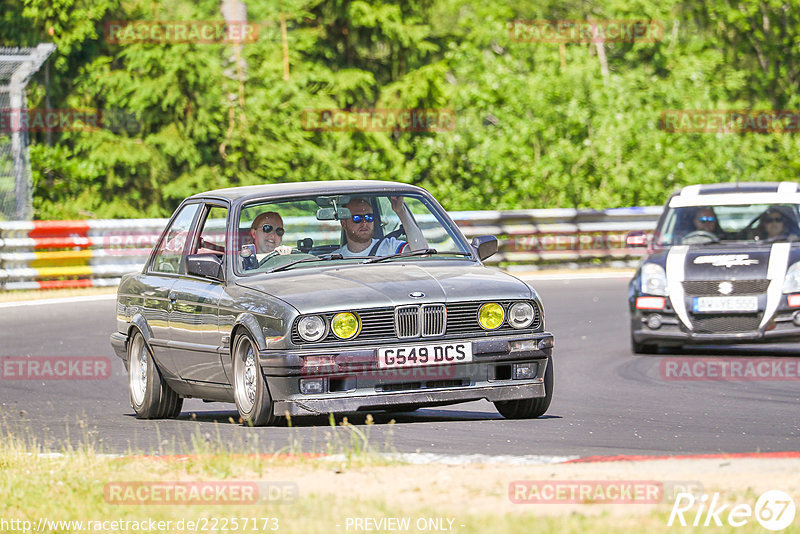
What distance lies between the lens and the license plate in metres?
8.54

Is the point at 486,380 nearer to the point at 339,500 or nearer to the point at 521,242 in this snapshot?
the point at 339,500

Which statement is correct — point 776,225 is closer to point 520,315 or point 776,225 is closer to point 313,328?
point 520,315

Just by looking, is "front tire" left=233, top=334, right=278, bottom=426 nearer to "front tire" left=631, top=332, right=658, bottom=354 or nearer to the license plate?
the license plate

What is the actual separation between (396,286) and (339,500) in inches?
108

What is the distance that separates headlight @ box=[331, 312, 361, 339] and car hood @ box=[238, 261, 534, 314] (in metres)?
0.06

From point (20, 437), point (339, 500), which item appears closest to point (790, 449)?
point (339, 500)

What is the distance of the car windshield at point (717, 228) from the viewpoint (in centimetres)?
1453

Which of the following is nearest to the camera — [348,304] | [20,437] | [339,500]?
[339,500]

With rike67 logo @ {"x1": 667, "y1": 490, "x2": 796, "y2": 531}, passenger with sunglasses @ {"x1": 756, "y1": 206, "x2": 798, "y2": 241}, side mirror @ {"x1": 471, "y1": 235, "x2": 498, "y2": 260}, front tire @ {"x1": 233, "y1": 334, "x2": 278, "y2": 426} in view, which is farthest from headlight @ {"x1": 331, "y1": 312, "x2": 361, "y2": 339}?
passenger with sunglasses @ {"x1": 756, "y1": 206, "x2": 798, "y2": 241}

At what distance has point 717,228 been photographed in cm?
1473

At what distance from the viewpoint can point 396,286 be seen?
345 inches

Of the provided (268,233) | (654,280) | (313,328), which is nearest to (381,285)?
(313,328)

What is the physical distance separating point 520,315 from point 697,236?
620cm

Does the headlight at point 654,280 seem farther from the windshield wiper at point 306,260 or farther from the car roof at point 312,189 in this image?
the windshield wiper at point 306,260
